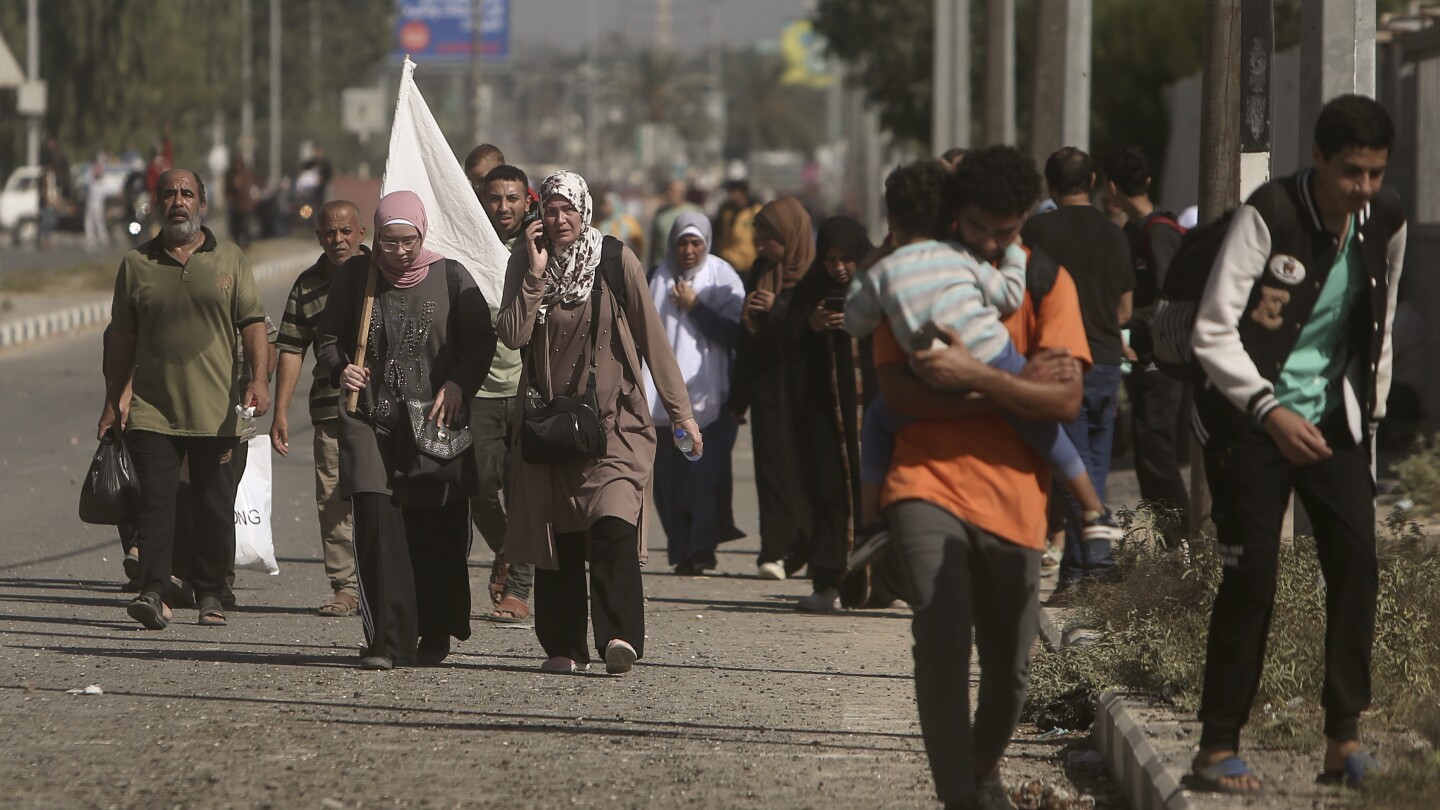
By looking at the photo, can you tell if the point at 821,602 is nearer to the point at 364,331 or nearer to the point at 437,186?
the point at 437,186

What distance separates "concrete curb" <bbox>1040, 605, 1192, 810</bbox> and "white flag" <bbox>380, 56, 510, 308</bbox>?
287cm

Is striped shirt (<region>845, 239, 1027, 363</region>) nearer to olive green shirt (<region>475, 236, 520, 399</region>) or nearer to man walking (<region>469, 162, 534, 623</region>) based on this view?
man walking (<region>469, 162, 534, 623</region>)

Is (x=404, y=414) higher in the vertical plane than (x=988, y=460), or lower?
lower

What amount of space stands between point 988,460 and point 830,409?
430cm

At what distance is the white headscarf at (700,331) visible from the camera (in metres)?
10.3

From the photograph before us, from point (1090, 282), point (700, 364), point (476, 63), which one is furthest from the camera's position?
point (476, 63)

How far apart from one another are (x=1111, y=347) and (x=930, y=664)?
162 inches

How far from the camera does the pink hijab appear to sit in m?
7.41

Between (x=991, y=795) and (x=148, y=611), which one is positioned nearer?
(x=991, y=795)

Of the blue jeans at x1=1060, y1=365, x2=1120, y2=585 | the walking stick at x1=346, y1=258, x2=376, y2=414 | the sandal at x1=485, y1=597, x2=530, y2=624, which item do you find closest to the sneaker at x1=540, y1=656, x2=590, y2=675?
the walking stick at x1=346, y1=258, x2=376, y2=414

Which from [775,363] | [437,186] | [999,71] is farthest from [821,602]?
[999,71]

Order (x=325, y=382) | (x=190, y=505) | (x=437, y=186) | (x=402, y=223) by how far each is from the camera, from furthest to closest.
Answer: (x=190, y=505), (x=325, y=382), (x=437, y=186), (x=402, y=223)

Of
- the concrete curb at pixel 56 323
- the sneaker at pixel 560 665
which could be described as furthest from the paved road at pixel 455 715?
the concrete curb at pixel 56 323

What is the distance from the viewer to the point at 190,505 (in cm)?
876
